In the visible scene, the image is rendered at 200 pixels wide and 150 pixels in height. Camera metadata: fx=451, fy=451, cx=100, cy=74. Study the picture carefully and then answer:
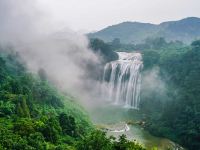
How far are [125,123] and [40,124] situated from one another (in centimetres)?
1365

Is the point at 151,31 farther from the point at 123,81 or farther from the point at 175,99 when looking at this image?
the point at 175,99

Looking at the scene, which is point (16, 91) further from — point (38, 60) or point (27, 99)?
point (38, 60)

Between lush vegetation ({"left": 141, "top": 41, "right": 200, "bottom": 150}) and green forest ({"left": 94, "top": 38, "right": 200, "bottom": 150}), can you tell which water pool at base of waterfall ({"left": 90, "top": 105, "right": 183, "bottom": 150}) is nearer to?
green forest ({"left": 94, "top": 38, "right": 200, "bottom": 150})

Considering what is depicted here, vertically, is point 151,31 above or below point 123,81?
above

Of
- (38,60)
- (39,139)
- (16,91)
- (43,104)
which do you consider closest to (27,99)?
(16,91)

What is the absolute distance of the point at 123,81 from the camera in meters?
40.2

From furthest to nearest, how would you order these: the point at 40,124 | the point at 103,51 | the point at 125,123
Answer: the point at 103,51, the point at 125,123, the point at 40,124

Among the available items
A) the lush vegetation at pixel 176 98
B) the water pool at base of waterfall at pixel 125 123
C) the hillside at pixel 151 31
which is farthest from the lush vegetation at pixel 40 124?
the hillside at pixel 151 31

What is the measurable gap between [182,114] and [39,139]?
54.0ft

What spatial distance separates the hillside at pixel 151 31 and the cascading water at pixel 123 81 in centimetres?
3617

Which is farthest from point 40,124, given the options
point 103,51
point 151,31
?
point 151,31

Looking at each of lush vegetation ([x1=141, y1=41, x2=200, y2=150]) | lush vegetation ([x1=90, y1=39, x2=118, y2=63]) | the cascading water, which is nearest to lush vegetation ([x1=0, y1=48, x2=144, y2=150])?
lush vegetation ([x1=141, y1=41, x2=200, y2=150])

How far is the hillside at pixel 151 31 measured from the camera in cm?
7988

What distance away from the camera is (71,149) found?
1670 centimetres
